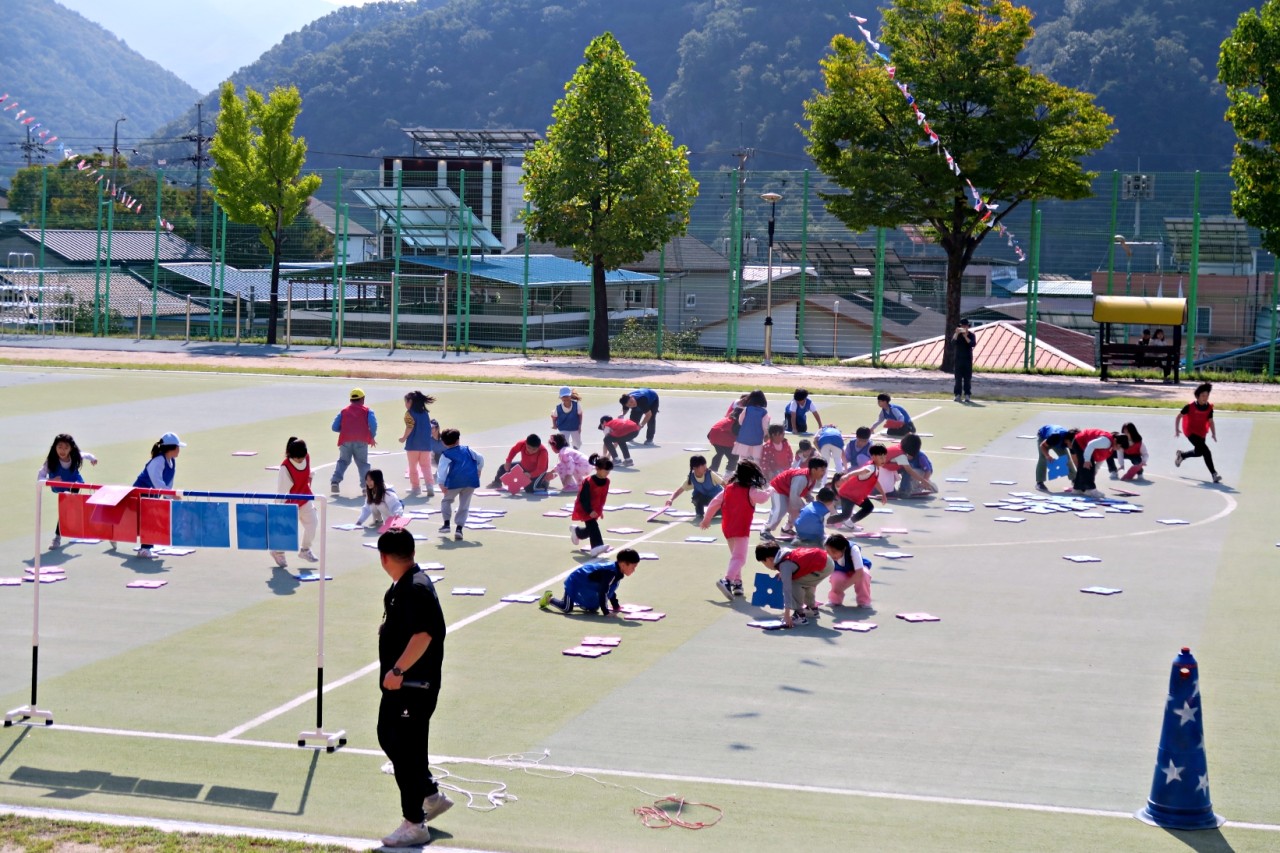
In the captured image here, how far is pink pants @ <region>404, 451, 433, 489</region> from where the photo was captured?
22.7 meters

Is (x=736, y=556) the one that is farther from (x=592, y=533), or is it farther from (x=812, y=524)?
(x=592, y=533)

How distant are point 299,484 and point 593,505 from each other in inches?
138

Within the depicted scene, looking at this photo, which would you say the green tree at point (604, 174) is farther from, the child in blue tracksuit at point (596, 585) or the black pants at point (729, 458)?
the child in blue tracksuit at point (596, 585)

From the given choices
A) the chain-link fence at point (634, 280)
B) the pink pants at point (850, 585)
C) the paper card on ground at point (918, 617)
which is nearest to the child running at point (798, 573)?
the pink pants at point (850, 585)

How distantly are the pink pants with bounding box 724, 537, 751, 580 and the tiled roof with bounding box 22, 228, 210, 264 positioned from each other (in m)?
47.6

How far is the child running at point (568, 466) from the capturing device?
77.4ft

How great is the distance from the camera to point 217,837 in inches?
373

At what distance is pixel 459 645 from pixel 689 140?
182m

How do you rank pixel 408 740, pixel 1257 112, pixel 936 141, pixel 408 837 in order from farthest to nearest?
1. pixel 936 141
2. pixel 1257 112
3. pixel 408 740
4. pixel 408 837

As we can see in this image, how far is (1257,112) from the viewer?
40.0 m

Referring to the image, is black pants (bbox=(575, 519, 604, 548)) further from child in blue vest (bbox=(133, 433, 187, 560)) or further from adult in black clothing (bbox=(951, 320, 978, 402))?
adult in black clothing (bbox=(951, 320, 978, 402))

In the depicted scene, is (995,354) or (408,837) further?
(995,354)

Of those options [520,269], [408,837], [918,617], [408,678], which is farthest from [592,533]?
[520,269]

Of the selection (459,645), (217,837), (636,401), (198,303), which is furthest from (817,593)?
(198,303)
